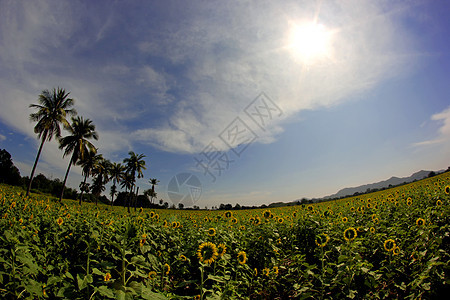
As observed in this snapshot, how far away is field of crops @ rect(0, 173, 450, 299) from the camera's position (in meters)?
2.14

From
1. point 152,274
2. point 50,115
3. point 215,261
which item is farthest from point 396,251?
point 50,115

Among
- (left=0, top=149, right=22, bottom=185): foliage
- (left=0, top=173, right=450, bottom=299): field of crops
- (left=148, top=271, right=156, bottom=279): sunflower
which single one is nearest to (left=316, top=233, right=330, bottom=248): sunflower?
(left=0, top=173, right=450, bottom=299): field of crops

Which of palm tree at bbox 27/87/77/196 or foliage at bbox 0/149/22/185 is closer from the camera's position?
palm tree at bbox 27/87/77/196

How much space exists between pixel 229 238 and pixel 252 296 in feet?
3.48

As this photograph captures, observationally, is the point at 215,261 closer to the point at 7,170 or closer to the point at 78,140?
the point at 78,140

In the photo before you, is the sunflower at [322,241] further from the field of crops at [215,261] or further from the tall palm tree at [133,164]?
the tall palm tree at [133,164]

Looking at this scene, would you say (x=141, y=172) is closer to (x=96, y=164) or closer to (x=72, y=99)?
(x=96, y=164)

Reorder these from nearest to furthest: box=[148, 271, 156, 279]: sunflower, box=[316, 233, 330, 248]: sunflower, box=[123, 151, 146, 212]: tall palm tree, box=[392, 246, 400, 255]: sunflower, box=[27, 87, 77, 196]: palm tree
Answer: box=[148, 271, 156, 279]: sunflower < box=[392, 246, 400, 255]: sunflower < box=[316, 233, 330, 248]: sunflower < box=[27, 87, 77, 196]: palm tree < box=[123, 151, 146, 212]: tall palm tree

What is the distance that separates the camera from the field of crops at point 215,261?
2139 mm

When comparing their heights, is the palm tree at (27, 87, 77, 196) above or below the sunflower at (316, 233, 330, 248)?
above

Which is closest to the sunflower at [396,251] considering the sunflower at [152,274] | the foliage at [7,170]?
the sunflower at [152,274]

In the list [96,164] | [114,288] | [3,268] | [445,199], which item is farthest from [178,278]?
[96,164]

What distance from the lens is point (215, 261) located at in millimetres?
2994

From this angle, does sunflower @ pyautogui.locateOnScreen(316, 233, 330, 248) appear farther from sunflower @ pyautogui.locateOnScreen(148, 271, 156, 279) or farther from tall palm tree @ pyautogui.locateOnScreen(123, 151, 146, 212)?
tall palm tree @ pyautogui.locateOnScreen(123, 151, 146, 212)
